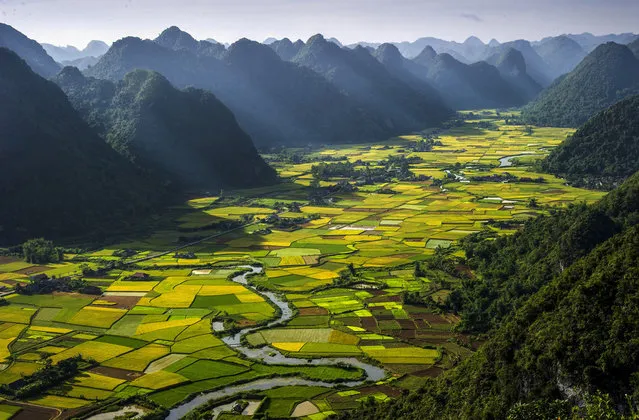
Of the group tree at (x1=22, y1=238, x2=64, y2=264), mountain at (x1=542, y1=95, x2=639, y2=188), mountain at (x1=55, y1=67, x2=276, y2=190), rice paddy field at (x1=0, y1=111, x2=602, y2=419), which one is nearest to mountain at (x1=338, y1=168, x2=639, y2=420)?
rice paddy field at (x1=0, y1=111, x2=602, y2=419)

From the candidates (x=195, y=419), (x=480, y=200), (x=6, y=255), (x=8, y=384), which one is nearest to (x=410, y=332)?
(x=195, y=419)

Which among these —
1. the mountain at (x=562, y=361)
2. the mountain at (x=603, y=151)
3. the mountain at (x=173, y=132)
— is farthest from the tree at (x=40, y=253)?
the mountain at (x=603, y=151)

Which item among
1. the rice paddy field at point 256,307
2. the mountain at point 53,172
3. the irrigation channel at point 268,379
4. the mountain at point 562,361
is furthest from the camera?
the mountain at point 53,172

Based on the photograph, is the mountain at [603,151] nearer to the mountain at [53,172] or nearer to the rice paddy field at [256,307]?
the rice paddy field at [256,307]

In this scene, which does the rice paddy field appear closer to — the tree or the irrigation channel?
the irrigation channel

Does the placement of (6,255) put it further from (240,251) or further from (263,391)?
(263,391)

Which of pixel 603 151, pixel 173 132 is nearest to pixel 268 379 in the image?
pixel 173 132
